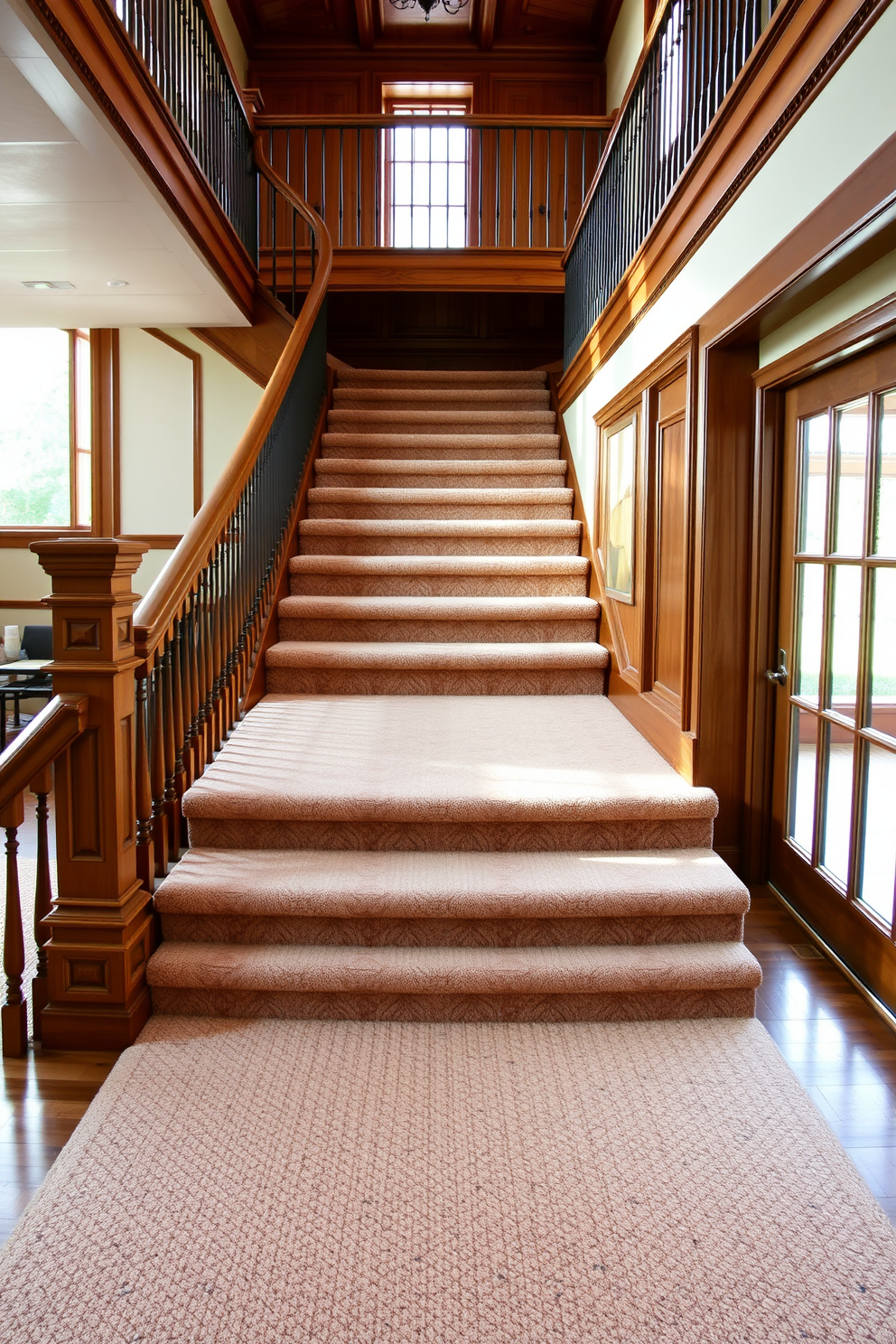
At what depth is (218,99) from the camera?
492cm

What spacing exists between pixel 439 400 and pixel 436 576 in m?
1.90

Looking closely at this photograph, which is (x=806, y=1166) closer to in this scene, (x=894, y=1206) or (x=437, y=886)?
(x=894, y=1206)

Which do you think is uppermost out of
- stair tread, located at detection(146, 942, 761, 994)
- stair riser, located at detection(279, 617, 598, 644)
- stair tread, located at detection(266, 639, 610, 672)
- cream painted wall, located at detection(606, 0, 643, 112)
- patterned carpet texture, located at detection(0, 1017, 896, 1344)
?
cream painted wall, located at detection(606, 0, 643, 112)

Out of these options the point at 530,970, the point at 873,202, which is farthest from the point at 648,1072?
the point at 873,202

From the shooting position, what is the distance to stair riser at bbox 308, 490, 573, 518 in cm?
483

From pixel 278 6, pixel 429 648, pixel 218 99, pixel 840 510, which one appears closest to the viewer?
pixel 840 510

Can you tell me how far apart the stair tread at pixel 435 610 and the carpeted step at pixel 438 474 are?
1.10 metres

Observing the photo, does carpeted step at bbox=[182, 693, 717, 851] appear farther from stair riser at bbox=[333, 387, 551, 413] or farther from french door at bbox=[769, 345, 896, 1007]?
stair riser at bbox=[333, 387, 551, 413]

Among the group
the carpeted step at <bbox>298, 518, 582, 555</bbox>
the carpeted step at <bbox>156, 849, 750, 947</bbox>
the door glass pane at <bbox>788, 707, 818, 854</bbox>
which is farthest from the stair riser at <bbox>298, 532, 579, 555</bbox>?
the carpeted step at <bbox>156, 849, 750, 947</bbox>

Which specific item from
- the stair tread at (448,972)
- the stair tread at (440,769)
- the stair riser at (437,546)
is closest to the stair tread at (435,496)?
the stair riser at (437,546)

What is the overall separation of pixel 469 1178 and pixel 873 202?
6.71ft

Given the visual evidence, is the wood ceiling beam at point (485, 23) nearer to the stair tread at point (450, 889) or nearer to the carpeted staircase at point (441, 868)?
the carpeted staircase at point (441, 868)

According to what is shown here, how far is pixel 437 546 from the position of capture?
183 inches

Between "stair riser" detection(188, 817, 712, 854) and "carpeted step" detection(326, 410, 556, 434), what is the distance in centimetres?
345
